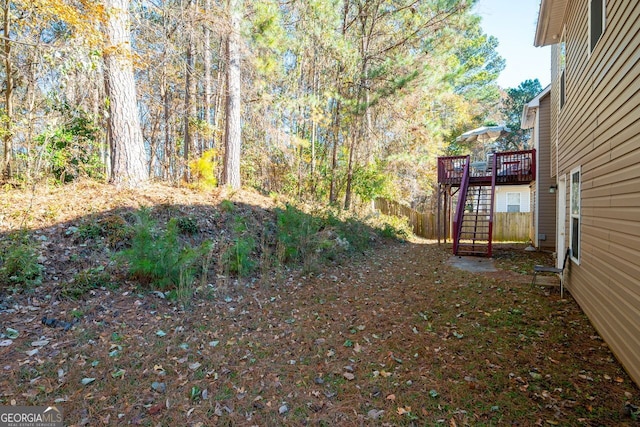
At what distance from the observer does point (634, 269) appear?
9.48ft

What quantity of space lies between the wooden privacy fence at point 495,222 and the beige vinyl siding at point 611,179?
36.3 feet

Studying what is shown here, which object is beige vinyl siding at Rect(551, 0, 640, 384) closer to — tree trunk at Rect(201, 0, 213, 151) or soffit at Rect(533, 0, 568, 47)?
soffit at Rect(533, 0, 568, 47)

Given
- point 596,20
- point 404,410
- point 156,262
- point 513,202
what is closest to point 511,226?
point 513,202

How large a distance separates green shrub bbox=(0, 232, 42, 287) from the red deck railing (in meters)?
10.8

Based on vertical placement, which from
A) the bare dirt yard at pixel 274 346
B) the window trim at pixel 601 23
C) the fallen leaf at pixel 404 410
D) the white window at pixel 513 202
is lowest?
the fallen leaf at pixel 404 410

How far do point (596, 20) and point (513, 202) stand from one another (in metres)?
17.1

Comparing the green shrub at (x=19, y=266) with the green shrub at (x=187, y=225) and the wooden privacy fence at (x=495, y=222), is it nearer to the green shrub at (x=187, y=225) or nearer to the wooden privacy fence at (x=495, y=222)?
the green shrub at (x=187, y=225)

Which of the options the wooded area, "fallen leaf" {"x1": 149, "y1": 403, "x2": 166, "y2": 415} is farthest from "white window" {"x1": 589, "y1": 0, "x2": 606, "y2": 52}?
the wooded area

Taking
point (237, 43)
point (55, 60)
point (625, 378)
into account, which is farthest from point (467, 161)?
point (55, 60)

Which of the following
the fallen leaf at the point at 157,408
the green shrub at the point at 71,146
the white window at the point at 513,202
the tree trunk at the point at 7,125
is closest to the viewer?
the fallen leaf at the point at 157,408

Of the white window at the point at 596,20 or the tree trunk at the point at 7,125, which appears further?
the tree trunk at the point at 7,125

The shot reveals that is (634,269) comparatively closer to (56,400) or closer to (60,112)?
(56,400)

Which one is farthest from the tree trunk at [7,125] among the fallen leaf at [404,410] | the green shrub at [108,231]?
the fallen leaf at [404,410]

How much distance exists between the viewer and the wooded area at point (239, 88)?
6145 millimetres
